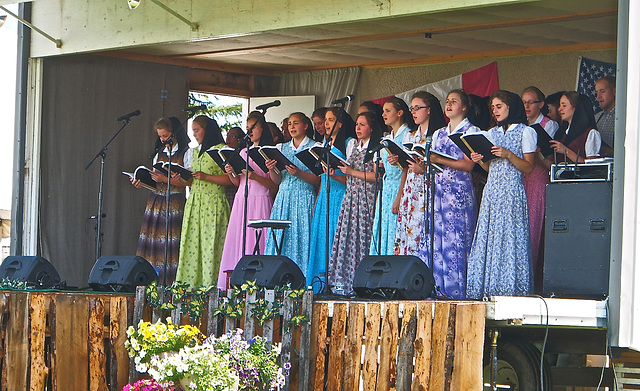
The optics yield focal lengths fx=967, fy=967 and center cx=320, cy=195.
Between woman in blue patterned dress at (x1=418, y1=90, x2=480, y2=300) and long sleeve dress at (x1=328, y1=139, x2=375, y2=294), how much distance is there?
67 cm

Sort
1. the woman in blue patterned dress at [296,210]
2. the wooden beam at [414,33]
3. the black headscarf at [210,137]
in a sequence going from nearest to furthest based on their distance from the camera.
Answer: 1. the woman in blue patterned dress at [296,210]
2. the wooden beam at [414,33]
3. the black headscarf at [210,137]

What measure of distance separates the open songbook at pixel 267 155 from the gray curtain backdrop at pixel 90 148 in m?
1.99

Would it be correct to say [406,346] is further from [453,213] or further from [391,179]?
[391,179]

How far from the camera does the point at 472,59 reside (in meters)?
8.95

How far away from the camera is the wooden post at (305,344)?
5.36 metres

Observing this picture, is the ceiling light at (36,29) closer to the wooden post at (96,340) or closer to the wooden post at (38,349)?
the wooden post at (38,349)

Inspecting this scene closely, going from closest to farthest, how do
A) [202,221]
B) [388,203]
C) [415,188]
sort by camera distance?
[415,188]
[388,203]
[202,221]

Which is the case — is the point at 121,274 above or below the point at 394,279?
below

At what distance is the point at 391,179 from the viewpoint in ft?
23.1

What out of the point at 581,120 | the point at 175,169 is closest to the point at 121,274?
the point at 175,169

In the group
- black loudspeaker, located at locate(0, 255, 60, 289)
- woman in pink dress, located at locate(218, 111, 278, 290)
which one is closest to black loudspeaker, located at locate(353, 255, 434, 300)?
woman in pink dress, located at locate(218, 111, 278, 290)

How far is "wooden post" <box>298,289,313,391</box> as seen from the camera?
5.36m

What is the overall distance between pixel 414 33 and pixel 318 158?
6.98 ft

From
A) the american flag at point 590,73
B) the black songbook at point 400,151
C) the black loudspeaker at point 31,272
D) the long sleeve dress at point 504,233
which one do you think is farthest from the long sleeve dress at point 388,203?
the black loudspeaker at point 31,272
